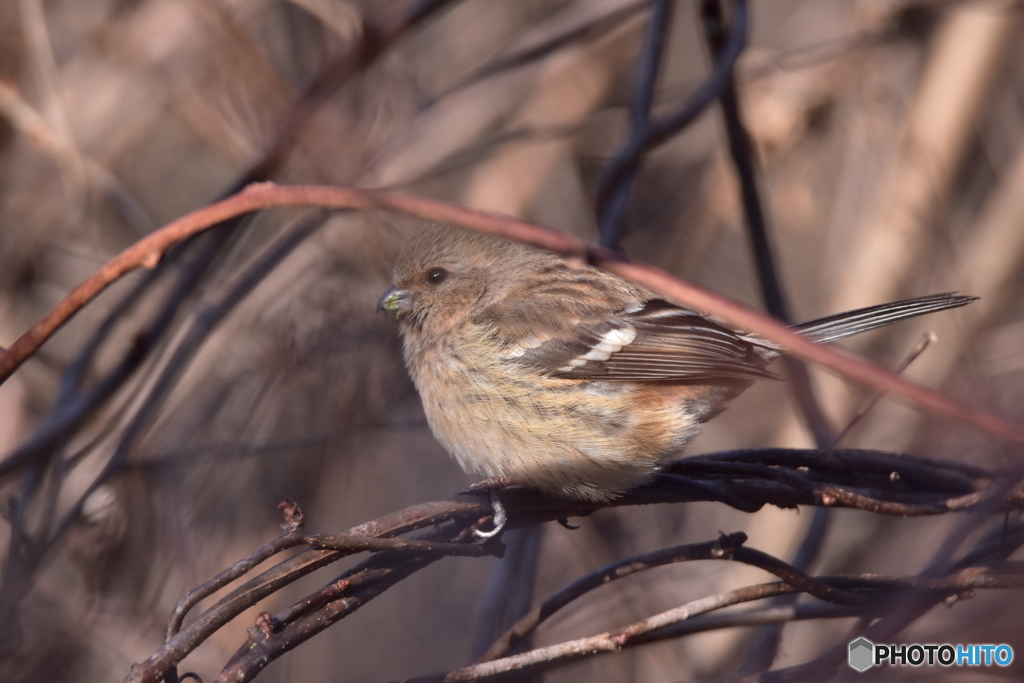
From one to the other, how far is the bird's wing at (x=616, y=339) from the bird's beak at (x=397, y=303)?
433mm

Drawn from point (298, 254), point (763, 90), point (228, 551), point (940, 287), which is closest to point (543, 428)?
point (298, 254)

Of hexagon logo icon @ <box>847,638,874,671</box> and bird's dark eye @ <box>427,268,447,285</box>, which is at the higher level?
bird's dark eye @ <box>427,268,447,285</box>

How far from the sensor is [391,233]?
14.5 ft

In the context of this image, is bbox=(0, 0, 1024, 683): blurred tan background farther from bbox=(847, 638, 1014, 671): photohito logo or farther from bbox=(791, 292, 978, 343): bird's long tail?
bbox=(847, 638, 1014, 671): photohito logo

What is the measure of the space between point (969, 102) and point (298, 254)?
159 inches

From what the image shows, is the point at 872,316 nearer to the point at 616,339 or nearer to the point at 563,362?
the point at 616,339

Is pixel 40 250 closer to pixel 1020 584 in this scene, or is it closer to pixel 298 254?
pixel 298 254

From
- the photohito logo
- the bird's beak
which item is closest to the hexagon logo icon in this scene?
the photohito logo

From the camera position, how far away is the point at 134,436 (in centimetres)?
345

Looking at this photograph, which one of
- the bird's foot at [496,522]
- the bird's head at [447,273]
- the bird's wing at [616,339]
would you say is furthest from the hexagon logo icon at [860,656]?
the bird's head at [447,273]

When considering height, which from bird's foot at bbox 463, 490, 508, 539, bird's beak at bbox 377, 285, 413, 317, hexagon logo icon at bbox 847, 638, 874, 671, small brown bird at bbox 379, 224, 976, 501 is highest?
bird's beak at bbox 377, 285, 413, 317

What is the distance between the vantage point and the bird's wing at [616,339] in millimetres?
3389

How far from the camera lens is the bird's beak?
154 inches

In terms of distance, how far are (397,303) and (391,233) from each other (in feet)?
2.13
